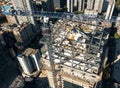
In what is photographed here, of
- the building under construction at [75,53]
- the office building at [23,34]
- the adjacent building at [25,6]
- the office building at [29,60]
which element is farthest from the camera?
the adjacent building at [25,6]

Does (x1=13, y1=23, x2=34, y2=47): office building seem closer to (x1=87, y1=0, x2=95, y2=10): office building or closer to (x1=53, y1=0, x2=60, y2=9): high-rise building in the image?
(x1=53, y1=0, x2=60, y2=9): high-rise building

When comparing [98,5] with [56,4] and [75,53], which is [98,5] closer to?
[56,4]

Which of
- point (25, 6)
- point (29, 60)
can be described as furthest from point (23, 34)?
point (29, 60)

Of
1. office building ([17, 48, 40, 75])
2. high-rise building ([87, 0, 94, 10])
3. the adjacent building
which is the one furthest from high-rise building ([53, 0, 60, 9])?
office building ([17, 48, 40, 75])

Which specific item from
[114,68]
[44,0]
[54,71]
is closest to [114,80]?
[114,68]

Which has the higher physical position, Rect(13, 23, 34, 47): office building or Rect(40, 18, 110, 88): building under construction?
Rect(40, 18, 110, 88): building under construction

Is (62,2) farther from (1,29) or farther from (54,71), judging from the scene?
(54,71)

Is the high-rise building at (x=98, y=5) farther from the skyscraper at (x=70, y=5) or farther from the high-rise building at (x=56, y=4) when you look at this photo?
the high-rise building at (x=56, y=4)

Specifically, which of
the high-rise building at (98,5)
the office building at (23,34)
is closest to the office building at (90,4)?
the high-rise building at (98,5)
